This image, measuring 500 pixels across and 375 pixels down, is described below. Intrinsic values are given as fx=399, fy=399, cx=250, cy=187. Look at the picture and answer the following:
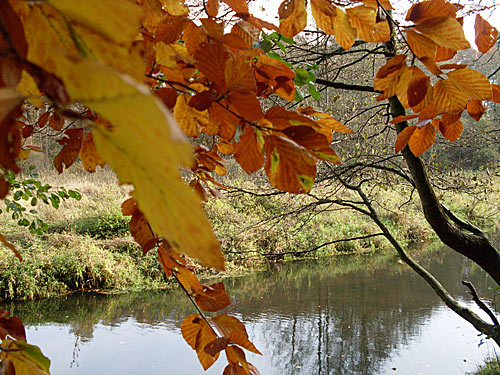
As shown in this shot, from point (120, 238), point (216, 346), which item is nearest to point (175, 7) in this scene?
point (216, 346)

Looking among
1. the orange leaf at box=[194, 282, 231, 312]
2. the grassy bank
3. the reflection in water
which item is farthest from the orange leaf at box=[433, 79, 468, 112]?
the reflection in water

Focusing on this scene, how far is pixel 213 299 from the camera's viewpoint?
1.57 ft

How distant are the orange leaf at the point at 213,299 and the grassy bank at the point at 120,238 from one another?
378 centimetres

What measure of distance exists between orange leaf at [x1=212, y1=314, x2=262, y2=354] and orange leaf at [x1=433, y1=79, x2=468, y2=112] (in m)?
0.36

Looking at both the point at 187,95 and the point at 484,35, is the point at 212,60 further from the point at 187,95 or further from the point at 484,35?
the point at 484,35

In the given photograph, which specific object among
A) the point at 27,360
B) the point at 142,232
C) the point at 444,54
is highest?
the point at 444,54

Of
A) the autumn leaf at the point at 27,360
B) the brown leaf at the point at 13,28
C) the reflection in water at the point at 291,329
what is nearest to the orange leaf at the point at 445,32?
the brown leaf at the point at 13,28

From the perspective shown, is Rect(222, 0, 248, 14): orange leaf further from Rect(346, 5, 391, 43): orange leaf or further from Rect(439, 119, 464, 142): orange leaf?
Rect(439, 119, 464, 142): orange leaf

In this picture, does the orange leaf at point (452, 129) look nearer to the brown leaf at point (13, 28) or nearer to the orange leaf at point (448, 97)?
the orange leaf at point (448, 97)

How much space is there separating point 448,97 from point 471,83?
0.09ft

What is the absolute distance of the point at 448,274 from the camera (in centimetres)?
771

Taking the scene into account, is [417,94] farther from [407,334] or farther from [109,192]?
[109,192]

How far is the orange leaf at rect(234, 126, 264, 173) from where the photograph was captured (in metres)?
0.36

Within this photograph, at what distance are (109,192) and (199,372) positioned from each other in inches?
249
